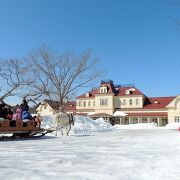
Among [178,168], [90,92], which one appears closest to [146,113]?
[90,92]

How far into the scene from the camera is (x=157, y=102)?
74562 millimetres

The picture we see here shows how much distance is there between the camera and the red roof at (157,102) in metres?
72.7

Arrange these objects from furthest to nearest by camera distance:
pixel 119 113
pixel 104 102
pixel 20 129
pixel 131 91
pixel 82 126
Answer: pixel 131 91 < pixel 104 102 < pixel 119 113 < pixel 82 126 < pixel 20 129

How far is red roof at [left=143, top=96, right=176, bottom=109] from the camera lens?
72.7 metres

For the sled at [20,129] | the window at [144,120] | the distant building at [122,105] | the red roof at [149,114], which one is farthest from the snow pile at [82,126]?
the window at [144,120]

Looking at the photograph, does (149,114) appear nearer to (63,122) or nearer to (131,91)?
(131,91)

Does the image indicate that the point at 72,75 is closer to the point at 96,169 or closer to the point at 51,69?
the point at 51,69

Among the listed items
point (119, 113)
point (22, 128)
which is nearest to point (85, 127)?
point (22, 128)

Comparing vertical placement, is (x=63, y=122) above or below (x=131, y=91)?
below

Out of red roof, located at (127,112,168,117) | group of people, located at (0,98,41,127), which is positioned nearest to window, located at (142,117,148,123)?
red roof, located at (127,112,168,117)

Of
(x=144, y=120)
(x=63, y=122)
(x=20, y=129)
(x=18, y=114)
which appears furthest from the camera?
(x=144, y=120)

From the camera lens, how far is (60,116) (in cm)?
2044

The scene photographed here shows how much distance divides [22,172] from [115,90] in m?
72.5

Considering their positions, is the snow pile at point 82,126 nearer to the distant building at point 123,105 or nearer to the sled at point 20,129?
the sled at point 20,129
